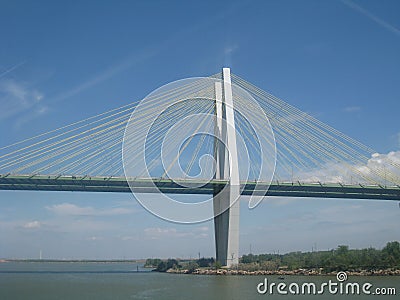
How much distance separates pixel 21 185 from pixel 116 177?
3.57 metres

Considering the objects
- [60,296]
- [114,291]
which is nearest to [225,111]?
[114,291]

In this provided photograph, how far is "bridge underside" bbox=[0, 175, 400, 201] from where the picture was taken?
20531 mm

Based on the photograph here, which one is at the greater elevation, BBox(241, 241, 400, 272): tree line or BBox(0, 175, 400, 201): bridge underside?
BBox(0, 175, 400, 201): bridge underside

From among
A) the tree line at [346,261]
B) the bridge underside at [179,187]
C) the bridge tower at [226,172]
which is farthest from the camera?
the tree line at [346,261]

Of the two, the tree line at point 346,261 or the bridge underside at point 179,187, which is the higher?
the bridge underside at point 179,187

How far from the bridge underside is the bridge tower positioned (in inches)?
20.3

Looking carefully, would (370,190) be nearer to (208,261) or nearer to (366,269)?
(366,269)

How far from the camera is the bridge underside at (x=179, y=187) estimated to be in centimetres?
2053

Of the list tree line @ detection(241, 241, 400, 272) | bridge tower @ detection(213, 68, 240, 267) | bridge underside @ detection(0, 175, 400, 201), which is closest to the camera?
bridge underside @ detection(0, 175, 400, 201)

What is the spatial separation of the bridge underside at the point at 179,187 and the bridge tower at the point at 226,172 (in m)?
0.52

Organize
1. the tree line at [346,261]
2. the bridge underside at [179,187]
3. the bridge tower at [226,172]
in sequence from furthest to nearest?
1. the tree line at [346,261]
2. the bridge tower at [226,172]
3. the bridge underside at [179,187]

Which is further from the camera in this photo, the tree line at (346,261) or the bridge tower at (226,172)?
the tree line at (346,261)

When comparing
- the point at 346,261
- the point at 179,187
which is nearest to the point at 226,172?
the point at 179,187

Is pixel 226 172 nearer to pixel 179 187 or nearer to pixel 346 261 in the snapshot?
pixel 179 187
